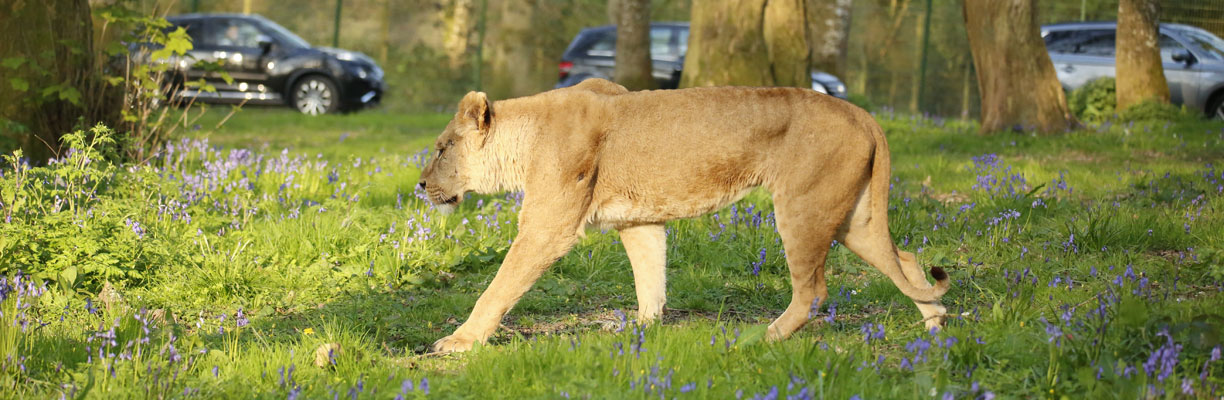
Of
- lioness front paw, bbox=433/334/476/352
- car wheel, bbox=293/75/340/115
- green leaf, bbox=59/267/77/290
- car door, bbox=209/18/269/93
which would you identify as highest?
lioness front paw, bbox=433/334/476/352

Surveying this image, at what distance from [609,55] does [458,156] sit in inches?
555

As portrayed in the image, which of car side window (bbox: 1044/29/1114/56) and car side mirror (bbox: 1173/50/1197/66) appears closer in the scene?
car side mirror (bbox: 1173/50/1197/66)

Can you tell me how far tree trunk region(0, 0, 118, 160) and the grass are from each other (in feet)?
2.32

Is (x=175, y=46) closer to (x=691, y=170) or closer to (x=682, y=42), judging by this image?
(x=691, y=170)

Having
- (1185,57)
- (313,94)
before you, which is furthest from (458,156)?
(1185,57)

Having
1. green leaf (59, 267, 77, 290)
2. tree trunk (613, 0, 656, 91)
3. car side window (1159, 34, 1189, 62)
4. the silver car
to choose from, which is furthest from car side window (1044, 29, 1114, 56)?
green leaf (59, 267, 77, 290)

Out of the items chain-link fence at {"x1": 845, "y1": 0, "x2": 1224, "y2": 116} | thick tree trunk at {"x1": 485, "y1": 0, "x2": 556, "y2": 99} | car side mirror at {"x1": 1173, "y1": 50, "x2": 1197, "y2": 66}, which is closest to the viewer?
car side mirror at {"x1": 1173, "y1": 50, "x2": 1197, "y2": 66}

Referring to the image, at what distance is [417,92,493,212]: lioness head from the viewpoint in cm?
511

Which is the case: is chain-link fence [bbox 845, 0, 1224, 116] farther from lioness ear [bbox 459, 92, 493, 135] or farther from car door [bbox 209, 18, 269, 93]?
lioness ear [bbox 459, 92, 493, 135]

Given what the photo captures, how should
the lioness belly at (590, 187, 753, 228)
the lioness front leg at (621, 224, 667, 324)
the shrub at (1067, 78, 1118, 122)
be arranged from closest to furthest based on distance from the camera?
the lioness belly at (590, 187, 753, 228) → the lioness front leg at (621, 224, 667, 324) → the shrub at (1067, 78, 1118, 122)

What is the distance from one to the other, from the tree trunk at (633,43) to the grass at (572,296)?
324 inches

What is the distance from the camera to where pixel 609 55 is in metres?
19.1

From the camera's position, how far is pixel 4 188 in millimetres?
5809

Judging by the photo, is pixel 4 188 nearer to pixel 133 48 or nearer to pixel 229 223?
pixel 229 223
